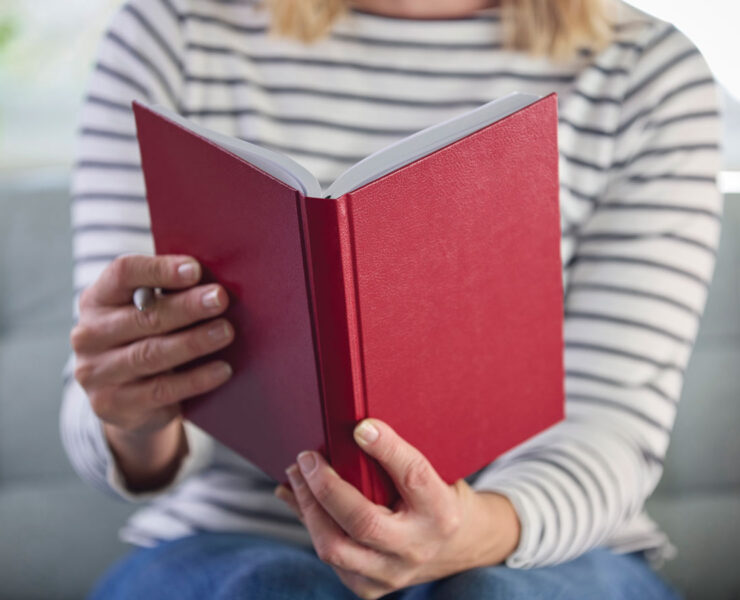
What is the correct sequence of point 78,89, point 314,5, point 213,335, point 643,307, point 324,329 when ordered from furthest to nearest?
point 78,89 < point 314,5 < point 643,307 < point 213,335 < point 324,329

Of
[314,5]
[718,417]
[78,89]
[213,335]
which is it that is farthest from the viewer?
[78,89]

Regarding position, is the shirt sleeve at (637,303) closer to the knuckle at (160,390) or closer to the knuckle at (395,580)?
the knuckle at (395,580)

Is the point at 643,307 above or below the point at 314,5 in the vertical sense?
below

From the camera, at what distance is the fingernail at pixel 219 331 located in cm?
70

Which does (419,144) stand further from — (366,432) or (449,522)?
(449,522)

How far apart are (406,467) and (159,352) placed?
24 cm

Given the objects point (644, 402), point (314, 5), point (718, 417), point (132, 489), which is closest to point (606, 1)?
point (314, 5)

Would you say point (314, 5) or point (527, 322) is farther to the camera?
point (314, 5)

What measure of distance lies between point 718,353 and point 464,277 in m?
0.73

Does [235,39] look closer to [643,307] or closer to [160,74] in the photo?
[160,74]

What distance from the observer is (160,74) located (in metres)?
0.97

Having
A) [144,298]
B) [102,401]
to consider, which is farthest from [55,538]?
[144,298]

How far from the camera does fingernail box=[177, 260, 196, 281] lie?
2.28 ft

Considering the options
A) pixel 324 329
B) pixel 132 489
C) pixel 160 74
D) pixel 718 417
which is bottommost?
pixel 718 417
